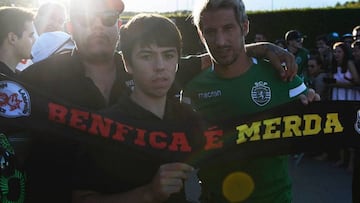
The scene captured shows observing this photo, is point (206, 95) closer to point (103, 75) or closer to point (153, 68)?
point (103, 75)

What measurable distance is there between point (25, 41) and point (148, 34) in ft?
6.06

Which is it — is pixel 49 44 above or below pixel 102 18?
below

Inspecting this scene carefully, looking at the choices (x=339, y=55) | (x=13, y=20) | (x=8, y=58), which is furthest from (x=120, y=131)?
(x=339, y=55)

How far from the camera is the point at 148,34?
219 cm

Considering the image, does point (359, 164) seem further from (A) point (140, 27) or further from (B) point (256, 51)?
(A) point (140, 27)

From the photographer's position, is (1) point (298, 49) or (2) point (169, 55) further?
(1) point (298, 49)

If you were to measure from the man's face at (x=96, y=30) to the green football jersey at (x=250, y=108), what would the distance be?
0.59 meters

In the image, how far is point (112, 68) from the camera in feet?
9.01

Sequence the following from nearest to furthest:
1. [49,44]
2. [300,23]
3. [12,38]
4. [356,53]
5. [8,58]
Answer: [12,38] → [8,58] → [49,44] → [356,53] → [300,23]

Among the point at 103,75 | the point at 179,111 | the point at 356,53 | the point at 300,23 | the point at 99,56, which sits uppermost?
the point at 99,56

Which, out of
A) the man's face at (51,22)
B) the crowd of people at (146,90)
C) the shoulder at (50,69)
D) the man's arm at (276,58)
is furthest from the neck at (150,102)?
the man's face at (51,22)

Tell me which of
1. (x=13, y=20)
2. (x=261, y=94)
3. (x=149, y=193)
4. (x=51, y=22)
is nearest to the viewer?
(x=149, y=193)

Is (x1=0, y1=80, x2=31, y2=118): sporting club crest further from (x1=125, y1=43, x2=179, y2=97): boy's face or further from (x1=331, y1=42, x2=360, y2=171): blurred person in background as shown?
(x1=331, y1=42, x2=360, y2=171): blurred person in background

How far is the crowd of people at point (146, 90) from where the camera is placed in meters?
2.15
